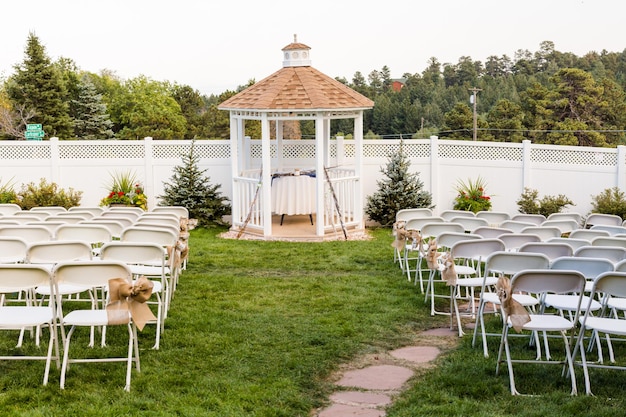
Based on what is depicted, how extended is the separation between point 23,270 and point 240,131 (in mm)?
10337

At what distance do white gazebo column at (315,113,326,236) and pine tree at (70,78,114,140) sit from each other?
31.9 meters

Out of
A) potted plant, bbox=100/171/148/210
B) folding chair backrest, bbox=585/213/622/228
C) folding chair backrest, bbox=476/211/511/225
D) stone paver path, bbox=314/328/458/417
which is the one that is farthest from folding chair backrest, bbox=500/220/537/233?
potted plant, bbox=100/171/148/210

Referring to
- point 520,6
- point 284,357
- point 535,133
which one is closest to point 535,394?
point 284,357

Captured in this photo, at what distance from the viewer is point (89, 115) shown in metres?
46.3

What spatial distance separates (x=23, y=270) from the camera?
6391mm

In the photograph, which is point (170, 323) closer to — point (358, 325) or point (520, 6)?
point (358, 325)

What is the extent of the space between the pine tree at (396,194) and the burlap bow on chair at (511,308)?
1019cm

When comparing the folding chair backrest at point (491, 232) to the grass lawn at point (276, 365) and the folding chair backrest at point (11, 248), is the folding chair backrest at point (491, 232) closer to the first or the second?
the grass lawn at point (276, 365)

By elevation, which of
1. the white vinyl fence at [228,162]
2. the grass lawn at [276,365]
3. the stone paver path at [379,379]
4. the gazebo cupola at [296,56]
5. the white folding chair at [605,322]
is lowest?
the stone paver path at [379,379]

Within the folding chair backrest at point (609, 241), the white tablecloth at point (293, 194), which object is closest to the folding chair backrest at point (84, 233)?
the folding chair backrest at point (609, 241)

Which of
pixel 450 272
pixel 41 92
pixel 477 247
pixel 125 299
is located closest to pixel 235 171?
pixel 450 272

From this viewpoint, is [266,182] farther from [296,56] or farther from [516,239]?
[516,239]

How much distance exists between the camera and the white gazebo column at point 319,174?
15453 mm

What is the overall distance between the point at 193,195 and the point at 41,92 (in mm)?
26868
